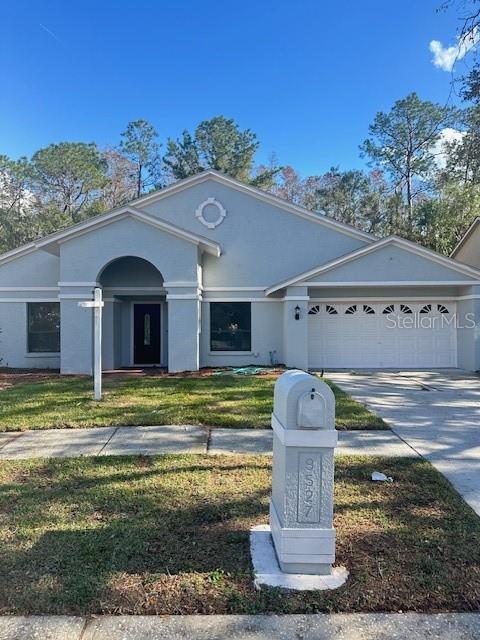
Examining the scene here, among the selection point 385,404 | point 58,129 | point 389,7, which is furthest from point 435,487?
point 58,129

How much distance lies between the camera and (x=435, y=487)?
192 inches

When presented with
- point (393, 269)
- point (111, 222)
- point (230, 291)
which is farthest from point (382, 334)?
point (111, 222)

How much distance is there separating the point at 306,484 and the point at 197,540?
1.14 m

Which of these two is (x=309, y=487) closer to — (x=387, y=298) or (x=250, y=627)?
(x=250, y=627)

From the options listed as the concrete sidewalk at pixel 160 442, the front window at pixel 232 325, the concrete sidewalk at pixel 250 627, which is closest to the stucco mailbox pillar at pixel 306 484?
the concrete sidewalk at pixel 250 627

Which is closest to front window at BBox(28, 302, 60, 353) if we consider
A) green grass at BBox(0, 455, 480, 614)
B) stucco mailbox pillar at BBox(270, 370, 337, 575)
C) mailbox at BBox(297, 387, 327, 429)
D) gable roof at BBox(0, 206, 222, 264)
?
gable roof at BBox(0, 206, 222, 264)

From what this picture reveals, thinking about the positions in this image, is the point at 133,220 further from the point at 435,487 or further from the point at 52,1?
the point at 435,487

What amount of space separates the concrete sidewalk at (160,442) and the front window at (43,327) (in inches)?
381

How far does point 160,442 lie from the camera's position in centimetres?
664

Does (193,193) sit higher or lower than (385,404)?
higher

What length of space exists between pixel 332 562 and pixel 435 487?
87.1 inches

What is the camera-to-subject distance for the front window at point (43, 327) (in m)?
16.4

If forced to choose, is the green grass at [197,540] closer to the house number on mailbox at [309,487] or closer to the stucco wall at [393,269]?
the house number on mailbox at [309,487]

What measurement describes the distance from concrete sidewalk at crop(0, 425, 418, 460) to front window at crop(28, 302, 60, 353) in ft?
31.8
